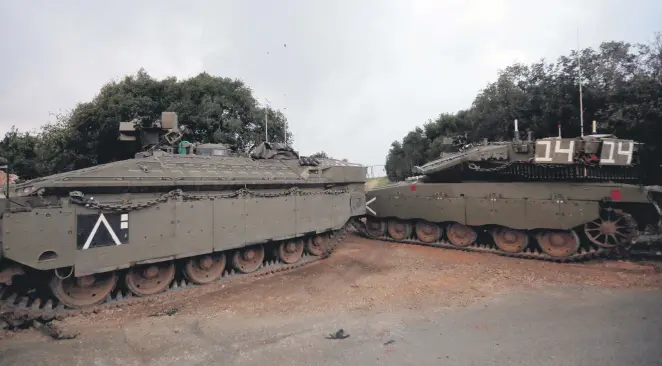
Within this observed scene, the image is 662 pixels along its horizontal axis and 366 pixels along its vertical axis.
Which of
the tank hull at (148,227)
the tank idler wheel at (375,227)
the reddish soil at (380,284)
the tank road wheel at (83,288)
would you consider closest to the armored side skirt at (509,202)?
the tank idler wheel at (375,227)

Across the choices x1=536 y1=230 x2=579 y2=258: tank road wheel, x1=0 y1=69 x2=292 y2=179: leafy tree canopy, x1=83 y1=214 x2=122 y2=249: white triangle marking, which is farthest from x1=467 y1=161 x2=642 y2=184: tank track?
x1=0 y1=69 x2=292 y2=179: leafy tree canopy

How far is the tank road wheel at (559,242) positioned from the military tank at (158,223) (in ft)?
17.8

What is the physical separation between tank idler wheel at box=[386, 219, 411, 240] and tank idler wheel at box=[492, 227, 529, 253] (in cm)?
267

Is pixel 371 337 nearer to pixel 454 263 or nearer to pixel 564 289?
pixel 564 289

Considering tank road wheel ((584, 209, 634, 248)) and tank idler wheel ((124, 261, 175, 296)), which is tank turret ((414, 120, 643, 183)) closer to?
tank road wheel ((584, 209, 634, 248))

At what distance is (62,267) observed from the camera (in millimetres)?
5816

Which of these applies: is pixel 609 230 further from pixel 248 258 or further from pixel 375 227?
pixel 248 258

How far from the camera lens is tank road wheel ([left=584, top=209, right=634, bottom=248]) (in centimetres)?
911

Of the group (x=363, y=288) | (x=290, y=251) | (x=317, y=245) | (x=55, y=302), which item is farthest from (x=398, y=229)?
(x=55, y=302)

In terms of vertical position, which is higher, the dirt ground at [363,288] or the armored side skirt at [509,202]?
the armored side skirt at [509,202]

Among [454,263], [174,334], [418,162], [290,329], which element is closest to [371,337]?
[290,329]

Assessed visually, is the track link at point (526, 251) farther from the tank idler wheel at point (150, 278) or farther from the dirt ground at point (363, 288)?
the tank idler wheel at point (150, 278)

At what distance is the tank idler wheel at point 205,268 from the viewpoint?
7555mm

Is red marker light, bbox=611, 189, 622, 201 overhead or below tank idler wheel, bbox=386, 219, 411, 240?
overhead
